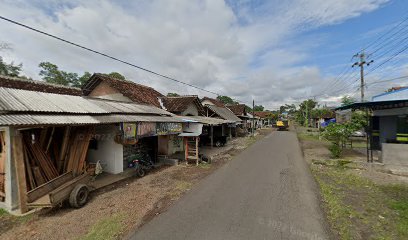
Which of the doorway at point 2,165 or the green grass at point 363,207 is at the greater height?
the doorway at point 2,165

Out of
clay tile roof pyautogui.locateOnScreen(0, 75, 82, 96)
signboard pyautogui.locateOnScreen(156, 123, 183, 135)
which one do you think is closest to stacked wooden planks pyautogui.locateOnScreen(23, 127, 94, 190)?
signboard pyautogui.locateOnScreen(156, 123, 183, 135)

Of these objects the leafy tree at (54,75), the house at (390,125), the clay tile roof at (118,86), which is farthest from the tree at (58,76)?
the house at (390,125)

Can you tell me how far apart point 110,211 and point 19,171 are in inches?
115

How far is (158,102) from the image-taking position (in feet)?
62.2

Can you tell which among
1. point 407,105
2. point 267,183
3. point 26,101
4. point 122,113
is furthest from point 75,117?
point 407,105

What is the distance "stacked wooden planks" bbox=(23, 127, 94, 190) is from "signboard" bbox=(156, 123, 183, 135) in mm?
3621

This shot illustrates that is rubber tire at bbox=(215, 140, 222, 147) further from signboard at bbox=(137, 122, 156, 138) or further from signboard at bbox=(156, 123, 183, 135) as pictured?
signboard at bbox=(137, 122, 156, 138)

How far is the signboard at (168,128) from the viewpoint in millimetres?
11737

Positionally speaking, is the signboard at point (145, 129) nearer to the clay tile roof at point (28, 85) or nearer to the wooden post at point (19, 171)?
the wooden post at point (19, 171)

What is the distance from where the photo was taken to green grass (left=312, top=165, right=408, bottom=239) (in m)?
5.05

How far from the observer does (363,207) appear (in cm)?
644

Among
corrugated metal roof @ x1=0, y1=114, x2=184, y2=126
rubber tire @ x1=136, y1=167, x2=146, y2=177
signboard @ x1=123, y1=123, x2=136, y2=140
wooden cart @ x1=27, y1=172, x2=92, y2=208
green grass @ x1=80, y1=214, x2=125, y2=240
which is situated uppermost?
corrugated metal roof @ x1=0, y1=114, x2=184, y2=126

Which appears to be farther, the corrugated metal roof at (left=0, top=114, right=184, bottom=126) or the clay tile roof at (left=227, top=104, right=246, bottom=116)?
the clay tile roof at (left=227, top=104, right=246, bottom=116)

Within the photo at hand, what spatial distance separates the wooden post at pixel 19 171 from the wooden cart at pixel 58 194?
17cm
